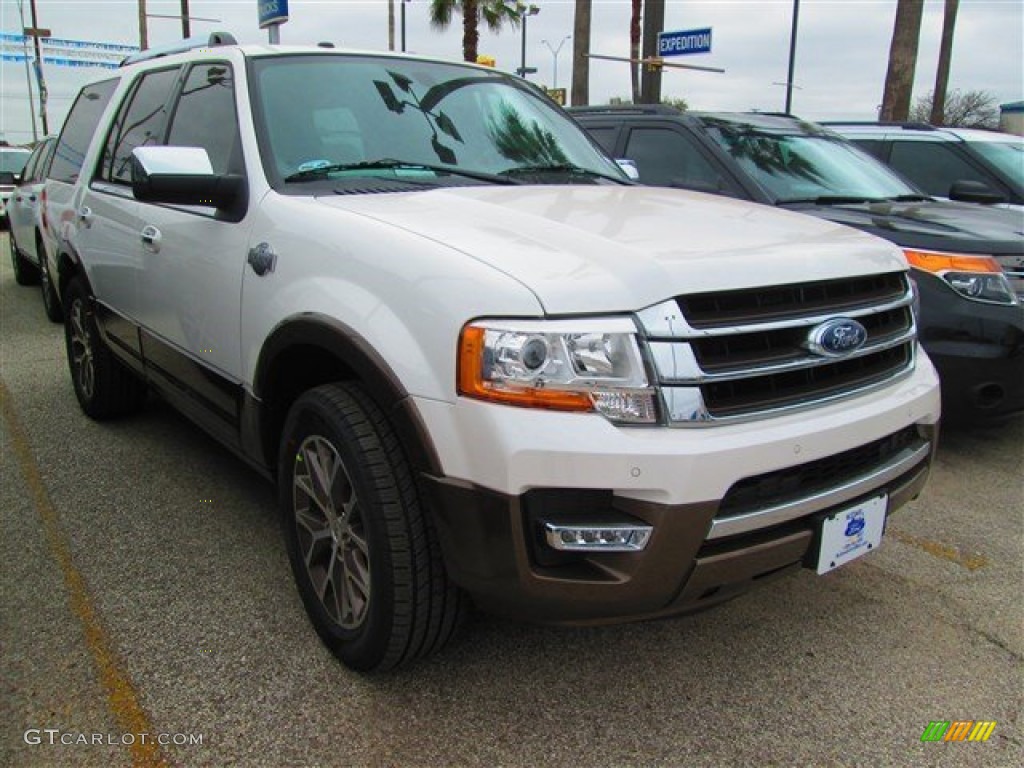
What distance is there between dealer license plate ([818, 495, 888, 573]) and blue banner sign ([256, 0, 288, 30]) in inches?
336

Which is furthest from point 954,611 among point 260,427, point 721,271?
point 260,427

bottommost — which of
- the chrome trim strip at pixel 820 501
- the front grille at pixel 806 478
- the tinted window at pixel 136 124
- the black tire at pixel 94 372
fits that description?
the black tire at pixel 94 372

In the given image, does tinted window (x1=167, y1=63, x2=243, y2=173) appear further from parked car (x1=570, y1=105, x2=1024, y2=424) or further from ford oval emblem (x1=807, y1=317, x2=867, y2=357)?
parked car (x1=570, y1=105, x2=1024, y2=424)

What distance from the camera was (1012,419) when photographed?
545 centimetres

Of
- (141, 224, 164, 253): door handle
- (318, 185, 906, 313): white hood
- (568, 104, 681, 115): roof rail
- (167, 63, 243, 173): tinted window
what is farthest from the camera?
(568, 104, 681, 115): roof rail

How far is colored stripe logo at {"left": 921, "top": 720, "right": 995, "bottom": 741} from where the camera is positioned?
2346mm

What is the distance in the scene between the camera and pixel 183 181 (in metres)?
2.78

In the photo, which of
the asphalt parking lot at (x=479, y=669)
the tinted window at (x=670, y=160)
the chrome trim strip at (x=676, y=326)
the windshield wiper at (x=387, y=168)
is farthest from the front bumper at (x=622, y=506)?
the tinted window at (x=670, y=160)

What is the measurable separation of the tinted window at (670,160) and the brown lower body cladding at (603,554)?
3783 millimetres

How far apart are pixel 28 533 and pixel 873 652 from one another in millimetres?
3223

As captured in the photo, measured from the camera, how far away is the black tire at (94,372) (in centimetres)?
467

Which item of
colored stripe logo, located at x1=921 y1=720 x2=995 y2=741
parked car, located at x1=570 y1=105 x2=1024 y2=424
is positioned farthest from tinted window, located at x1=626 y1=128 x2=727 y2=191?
colored stripe logo, located at x1=921 y1=720 x2=995 y2=741

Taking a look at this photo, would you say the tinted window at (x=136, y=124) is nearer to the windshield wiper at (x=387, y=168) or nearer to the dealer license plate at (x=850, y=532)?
the windshield wiper at (x=387, y=168)

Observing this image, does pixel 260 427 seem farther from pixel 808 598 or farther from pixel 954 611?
pixel 954 611
